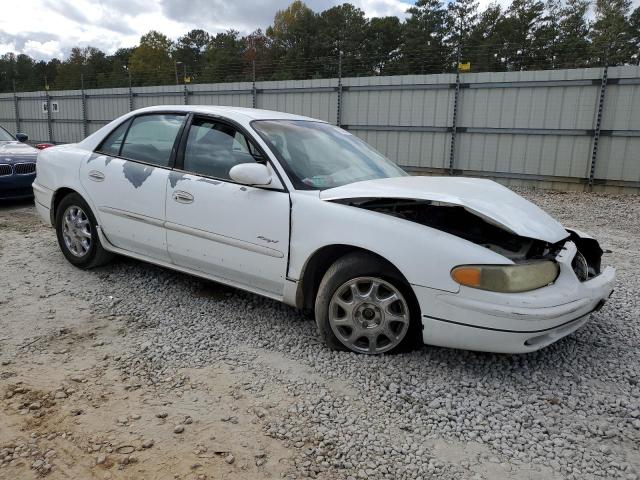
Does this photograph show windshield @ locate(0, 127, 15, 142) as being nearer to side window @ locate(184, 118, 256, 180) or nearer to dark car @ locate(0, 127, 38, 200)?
dark car @ locate(0, 127, 38, 200)

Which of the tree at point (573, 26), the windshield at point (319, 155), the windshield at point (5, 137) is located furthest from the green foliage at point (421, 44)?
the windshield at point (319, 155)

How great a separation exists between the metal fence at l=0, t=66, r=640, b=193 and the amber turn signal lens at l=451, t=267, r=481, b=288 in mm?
9610

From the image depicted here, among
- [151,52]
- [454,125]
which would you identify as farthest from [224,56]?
[454,125]

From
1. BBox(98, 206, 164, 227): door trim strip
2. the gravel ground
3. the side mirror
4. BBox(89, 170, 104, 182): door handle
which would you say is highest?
the side mirror

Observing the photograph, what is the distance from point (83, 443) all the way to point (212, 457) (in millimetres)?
614

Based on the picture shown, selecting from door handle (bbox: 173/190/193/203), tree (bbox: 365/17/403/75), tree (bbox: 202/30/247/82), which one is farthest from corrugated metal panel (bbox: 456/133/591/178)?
tree (bbox: 365/17/403/75)

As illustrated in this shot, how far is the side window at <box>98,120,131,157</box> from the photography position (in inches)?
177

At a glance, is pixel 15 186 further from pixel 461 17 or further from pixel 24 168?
pixel 461 17

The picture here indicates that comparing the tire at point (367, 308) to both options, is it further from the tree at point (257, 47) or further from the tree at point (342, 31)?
the tree at point (257, 47)

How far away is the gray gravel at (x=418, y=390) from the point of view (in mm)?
2293

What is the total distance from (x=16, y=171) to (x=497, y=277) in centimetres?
782

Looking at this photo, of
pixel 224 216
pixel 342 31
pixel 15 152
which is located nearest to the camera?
pixel 224 216

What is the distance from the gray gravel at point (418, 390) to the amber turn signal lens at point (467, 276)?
0.60 m

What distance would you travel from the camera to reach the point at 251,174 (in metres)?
3.32
